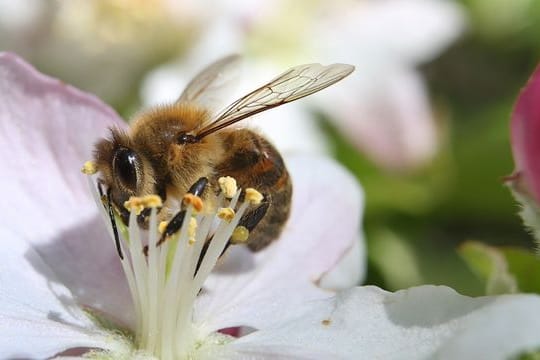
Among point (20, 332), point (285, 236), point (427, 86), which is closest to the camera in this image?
point (20, 332)

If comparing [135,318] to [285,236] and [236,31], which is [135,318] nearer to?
[285,236]

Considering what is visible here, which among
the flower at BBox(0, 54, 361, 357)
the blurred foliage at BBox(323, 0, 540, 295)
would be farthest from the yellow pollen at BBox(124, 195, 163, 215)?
the blurred foliage at BBox(323, 0, 540, 295)

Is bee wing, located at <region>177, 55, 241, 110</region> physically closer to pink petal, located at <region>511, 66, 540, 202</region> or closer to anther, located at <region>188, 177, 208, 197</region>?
anther, located at <region>188, 177, 208, 197</region>

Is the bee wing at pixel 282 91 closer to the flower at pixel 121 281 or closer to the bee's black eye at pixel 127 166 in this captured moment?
the bee's black eye at pixel 127 166

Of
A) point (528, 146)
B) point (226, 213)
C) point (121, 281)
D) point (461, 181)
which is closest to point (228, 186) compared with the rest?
point (226, 213)

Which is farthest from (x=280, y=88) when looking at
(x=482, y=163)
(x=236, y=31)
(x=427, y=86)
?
(x=427, y=86)
